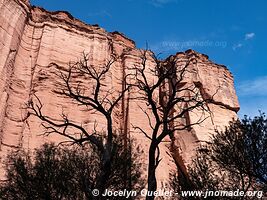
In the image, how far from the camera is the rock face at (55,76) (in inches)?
854

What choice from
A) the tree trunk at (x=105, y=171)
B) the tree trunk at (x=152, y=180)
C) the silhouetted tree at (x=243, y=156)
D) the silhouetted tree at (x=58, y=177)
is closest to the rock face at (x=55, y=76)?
the silhouetted tree at (x=58, y=177)

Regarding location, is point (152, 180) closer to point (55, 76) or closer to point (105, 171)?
point (105, 171)

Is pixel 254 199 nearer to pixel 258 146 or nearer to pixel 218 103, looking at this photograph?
pixel 258 146

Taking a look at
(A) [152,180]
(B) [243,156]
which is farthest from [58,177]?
(B) [243,156]

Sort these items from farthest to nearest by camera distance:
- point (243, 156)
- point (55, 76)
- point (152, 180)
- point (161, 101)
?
1. point (161, 101)
2. point (55, 76)
3. point (243, 156)
4. point (152, 180)

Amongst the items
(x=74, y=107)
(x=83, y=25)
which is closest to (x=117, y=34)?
(x=83, y=25)

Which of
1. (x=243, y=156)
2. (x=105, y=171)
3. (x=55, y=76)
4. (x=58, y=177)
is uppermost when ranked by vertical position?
(x=55, y=76)

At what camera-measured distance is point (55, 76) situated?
25.3 metres

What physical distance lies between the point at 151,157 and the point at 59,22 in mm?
22972

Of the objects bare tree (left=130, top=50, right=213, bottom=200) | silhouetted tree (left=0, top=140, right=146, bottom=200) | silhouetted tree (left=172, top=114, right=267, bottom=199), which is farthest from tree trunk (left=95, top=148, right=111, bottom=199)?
silhouetted tree (left=172, top=114, right=267, bottom=199)

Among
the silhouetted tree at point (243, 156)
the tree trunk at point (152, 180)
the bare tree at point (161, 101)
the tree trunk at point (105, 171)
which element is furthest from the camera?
the silhouetted tree at point (243, 156)

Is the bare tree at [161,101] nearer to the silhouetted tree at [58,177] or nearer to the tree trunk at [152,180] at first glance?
the tree trunk at [152,180]

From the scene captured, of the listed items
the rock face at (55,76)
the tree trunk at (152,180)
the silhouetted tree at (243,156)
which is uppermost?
the rock face at (55,76)

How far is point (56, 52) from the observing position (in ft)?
87.7
